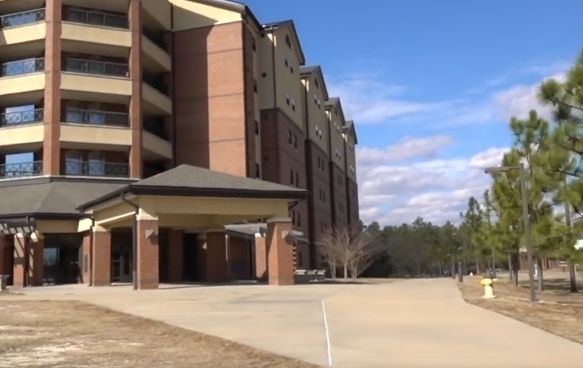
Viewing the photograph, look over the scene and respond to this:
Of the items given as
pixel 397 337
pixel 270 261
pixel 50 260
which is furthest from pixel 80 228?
pixel 397 337

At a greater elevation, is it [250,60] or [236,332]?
[250,60]

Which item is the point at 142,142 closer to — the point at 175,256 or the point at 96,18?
the point at 96,18

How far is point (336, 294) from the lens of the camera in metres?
22.6

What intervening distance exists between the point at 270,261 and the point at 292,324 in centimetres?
1606

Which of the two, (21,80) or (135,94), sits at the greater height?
(21,80)

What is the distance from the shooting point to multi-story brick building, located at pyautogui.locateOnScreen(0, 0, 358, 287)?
101 ft

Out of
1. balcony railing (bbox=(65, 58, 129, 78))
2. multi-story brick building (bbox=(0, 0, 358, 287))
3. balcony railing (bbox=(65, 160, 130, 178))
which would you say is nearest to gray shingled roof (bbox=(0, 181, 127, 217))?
multi-story brick building (bbox=(0, 0, 358, 287))

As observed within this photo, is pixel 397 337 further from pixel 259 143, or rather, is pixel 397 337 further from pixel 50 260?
pixel 259 143

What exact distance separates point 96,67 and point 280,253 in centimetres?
2192

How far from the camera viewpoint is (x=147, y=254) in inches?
1104

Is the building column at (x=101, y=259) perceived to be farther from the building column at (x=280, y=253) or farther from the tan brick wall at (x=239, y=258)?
the tan brick wall at (x=239, y=258)

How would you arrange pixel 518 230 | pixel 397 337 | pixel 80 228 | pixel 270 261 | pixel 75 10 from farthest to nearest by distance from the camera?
pixel 75 10, pixel 80 228, pixel 518 230, pixel 270 261, pixel 397 337

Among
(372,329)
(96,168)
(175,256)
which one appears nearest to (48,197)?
Result: (96,168)

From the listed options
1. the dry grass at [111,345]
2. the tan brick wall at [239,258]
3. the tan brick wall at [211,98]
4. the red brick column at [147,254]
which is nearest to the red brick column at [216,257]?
the tan brick wall at [239,258]
